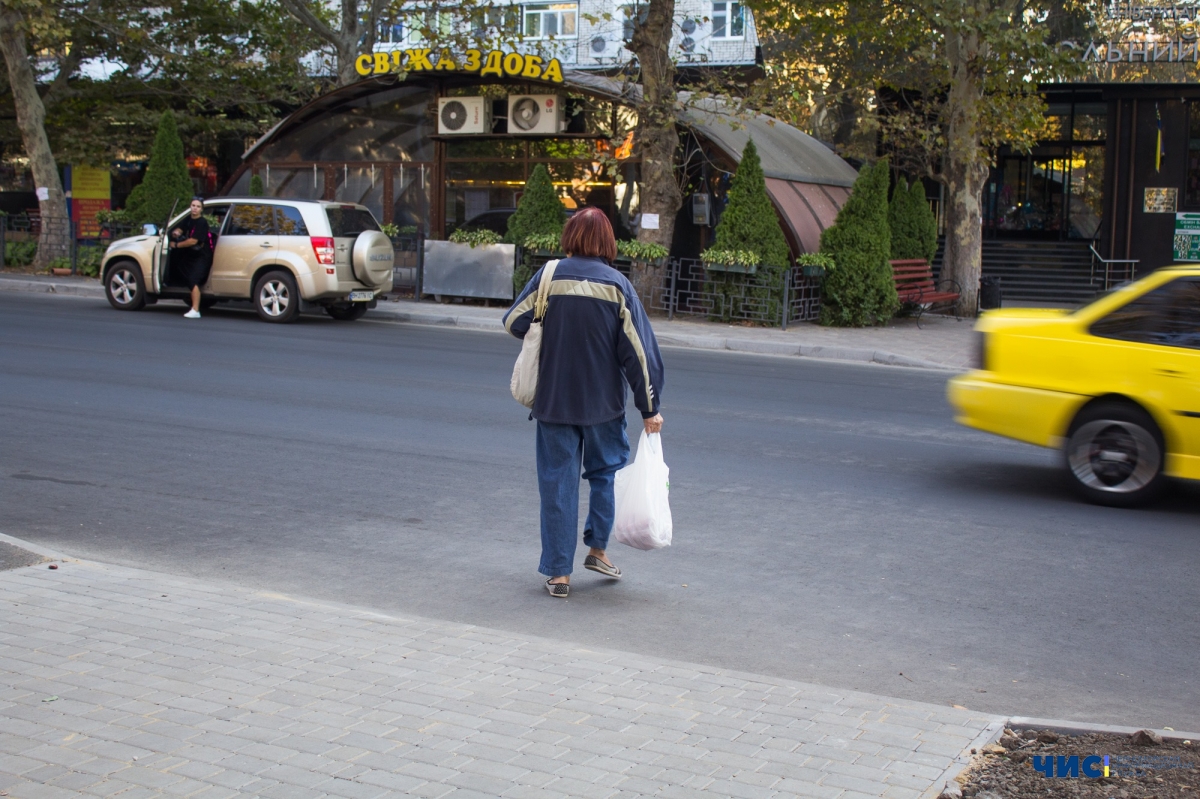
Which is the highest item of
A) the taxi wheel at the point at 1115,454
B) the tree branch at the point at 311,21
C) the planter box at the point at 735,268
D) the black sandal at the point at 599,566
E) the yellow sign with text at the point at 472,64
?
the tree branch at the point at 311,21

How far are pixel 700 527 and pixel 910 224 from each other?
20.3 m

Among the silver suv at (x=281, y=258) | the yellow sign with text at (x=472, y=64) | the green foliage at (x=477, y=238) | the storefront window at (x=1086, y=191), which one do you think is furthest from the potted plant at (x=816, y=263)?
the storefront window at (x=1086, y=191)

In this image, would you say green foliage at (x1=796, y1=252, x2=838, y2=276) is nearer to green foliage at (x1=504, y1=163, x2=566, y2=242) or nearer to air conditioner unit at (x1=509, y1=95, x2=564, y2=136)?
green foliage at (x1=504, y1=163, x2=566, y2=242)

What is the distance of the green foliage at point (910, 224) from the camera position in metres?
26.0

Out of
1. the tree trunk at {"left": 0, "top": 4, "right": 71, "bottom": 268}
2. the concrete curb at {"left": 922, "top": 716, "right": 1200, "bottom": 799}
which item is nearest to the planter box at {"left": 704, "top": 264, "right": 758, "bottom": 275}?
the tree trunk at {"left": 0, "top": 4, "right": 71, "bottom": 268}

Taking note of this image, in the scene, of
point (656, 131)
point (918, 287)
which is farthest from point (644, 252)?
point (918, 287)

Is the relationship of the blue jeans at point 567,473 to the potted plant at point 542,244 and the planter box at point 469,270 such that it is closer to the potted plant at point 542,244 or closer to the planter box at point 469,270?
the potted plant at point 542,244

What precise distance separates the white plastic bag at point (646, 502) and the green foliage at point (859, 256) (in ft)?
50.1

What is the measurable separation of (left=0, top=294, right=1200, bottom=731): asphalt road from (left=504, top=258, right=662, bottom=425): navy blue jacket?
0.98 metres

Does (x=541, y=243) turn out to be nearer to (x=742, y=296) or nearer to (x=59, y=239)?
(x=742, y=296)

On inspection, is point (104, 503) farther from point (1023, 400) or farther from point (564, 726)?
point (1023, 400)

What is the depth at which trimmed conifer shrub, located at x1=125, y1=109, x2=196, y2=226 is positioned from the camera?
26.9 meters

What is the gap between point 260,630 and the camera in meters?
5.11

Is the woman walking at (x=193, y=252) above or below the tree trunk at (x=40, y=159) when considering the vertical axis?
below
